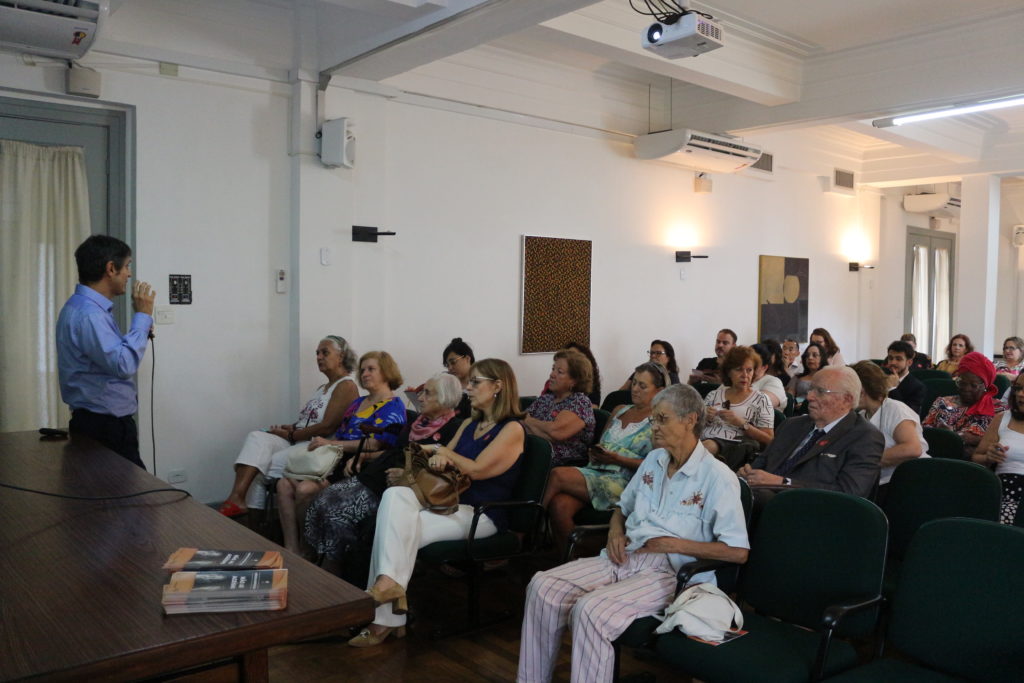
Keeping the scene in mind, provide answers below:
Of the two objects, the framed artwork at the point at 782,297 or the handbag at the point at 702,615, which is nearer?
the handbag at the point at 702,615

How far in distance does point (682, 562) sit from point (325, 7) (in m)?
4.32

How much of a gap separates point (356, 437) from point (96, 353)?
1.53 metres

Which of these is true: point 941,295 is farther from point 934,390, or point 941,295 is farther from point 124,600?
point 124,600

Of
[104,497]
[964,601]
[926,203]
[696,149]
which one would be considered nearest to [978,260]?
[926,203]

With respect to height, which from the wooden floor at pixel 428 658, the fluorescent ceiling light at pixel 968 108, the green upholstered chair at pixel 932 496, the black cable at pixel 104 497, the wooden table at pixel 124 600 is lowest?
the wooden floor at pixel 428 658

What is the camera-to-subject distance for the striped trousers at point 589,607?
8.87 feet

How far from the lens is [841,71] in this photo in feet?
22.8

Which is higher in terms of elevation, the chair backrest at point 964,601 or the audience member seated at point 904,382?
the audience member seated at point 904,382

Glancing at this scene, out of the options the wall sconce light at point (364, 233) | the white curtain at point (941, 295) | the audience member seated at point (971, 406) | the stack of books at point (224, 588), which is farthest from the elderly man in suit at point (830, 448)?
the white curtain at point (941, 295)

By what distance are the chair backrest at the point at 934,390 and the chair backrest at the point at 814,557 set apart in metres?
3.90

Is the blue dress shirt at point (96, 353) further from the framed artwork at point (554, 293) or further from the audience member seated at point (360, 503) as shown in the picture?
the framed artwork at point (554, 293)

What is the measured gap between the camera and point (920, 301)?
11906mm

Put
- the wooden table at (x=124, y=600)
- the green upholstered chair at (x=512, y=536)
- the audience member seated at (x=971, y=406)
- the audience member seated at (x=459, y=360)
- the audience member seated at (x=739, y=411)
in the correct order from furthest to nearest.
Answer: the audience member seated at (x=459, y=360) → the audience member seated at (x=971, y=406) → the audience member seated at (x=739, y=411) → the green upholstered chair at (x=512, y=536) → the wooden table at (x=124, y=600)

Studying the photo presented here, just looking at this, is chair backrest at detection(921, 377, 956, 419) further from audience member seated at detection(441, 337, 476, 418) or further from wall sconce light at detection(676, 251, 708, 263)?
audience member seated at detection(441, 337, 476, 418)
